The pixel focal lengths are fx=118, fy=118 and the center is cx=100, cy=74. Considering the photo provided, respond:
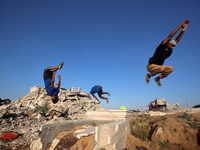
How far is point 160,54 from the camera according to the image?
438 centimetres

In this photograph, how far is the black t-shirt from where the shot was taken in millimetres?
4168

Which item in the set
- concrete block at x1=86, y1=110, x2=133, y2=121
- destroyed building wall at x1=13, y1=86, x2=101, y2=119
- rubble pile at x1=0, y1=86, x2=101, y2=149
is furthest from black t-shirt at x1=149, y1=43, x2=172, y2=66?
destroyed building wall at x1=13, y1=86, x2=101, y2=119

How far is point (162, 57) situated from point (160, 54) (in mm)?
169

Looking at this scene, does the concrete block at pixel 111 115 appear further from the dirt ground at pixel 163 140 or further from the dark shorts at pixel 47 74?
the dark shorts at pixel 47 74

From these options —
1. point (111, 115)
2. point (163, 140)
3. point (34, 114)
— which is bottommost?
point (163, 140)

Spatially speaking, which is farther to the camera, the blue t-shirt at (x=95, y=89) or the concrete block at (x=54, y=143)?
the blue t-shirt at (x=95, y=89)

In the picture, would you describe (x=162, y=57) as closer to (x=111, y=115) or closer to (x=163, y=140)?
(x=163, y=140)

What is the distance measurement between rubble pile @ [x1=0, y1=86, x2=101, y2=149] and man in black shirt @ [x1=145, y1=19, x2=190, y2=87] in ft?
15.1

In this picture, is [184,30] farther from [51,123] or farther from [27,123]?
[27,123]

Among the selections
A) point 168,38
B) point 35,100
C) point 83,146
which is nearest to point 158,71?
point 168,38

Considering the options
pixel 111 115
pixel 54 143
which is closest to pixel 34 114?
pixel 111 115

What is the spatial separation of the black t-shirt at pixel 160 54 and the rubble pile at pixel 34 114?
4.81m

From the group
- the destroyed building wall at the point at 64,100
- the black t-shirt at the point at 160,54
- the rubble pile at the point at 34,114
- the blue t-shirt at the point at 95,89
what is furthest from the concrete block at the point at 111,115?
the destroyed building wall at the point at 64,100

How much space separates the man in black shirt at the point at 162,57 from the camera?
12.2ft
